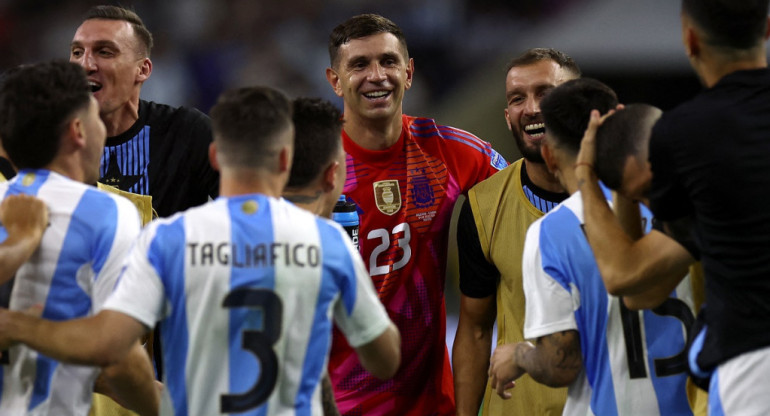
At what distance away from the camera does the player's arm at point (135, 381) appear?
105 inches

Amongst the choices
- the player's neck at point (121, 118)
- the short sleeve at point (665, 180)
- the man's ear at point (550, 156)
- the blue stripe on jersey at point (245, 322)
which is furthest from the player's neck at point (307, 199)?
the player's neck at point (121, 118)

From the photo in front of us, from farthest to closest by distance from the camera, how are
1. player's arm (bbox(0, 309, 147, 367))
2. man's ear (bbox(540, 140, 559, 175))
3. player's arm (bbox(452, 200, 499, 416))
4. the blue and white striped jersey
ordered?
player's arm (bbox(452, 200, 499, 416)) < man's ear (bbox(540, 140, 559, 175)) < the blue and white striped jersey < player's arm (bbox(0, 309, 147, 367))

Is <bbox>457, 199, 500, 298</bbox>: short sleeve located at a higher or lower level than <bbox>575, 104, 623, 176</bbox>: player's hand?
lower

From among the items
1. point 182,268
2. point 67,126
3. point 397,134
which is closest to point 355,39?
point 397,134

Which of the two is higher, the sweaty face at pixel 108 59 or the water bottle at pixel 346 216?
the sweaty face at pixel 108 59

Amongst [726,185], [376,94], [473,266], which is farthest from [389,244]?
[726,185]

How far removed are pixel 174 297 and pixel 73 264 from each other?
409 millimetres

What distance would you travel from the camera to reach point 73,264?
8.46 ft

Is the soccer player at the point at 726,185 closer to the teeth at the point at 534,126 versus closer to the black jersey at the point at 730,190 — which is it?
the black jersey at the point at 730,190

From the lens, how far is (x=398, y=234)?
165 inches

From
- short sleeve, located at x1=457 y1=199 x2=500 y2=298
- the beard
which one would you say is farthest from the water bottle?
the beard

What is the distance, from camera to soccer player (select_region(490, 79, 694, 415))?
2.96 m

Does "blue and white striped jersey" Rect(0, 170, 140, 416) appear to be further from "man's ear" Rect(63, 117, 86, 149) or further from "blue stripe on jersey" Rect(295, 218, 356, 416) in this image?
"blue stripe on jersey" Rect(295, 218, 356, 416)

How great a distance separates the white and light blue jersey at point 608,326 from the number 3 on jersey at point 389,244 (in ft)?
4.04
